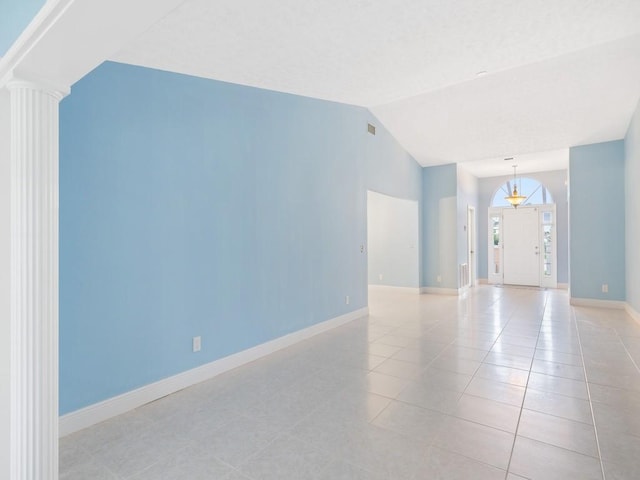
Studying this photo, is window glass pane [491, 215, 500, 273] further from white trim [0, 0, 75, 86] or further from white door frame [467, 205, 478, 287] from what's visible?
white trim [0, 0, 75, 86]

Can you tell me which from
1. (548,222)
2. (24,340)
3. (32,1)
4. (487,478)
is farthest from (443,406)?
(548,222)

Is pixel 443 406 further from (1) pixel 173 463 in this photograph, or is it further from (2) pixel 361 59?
(2) pixel 361 59

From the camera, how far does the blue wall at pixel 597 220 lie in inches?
238

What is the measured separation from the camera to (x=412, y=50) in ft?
10.3

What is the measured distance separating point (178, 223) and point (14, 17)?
1570 mm

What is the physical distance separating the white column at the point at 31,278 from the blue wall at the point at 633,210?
6534 mm

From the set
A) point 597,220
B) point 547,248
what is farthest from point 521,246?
point 597,220

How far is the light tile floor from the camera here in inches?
A: 73.9

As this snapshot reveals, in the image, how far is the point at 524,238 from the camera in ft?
30.6

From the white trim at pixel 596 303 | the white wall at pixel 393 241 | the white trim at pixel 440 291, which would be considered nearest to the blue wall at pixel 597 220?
the white trim at pixel 596 303

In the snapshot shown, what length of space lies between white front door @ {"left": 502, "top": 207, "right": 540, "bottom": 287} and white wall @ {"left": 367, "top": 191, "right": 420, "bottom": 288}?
11.0 feet

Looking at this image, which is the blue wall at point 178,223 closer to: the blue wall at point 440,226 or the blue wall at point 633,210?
the blue wall at point 440,226

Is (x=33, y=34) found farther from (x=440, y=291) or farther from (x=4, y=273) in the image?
(x=440, y=291)

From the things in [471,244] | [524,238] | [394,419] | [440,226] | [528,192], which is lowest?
[394,419]
